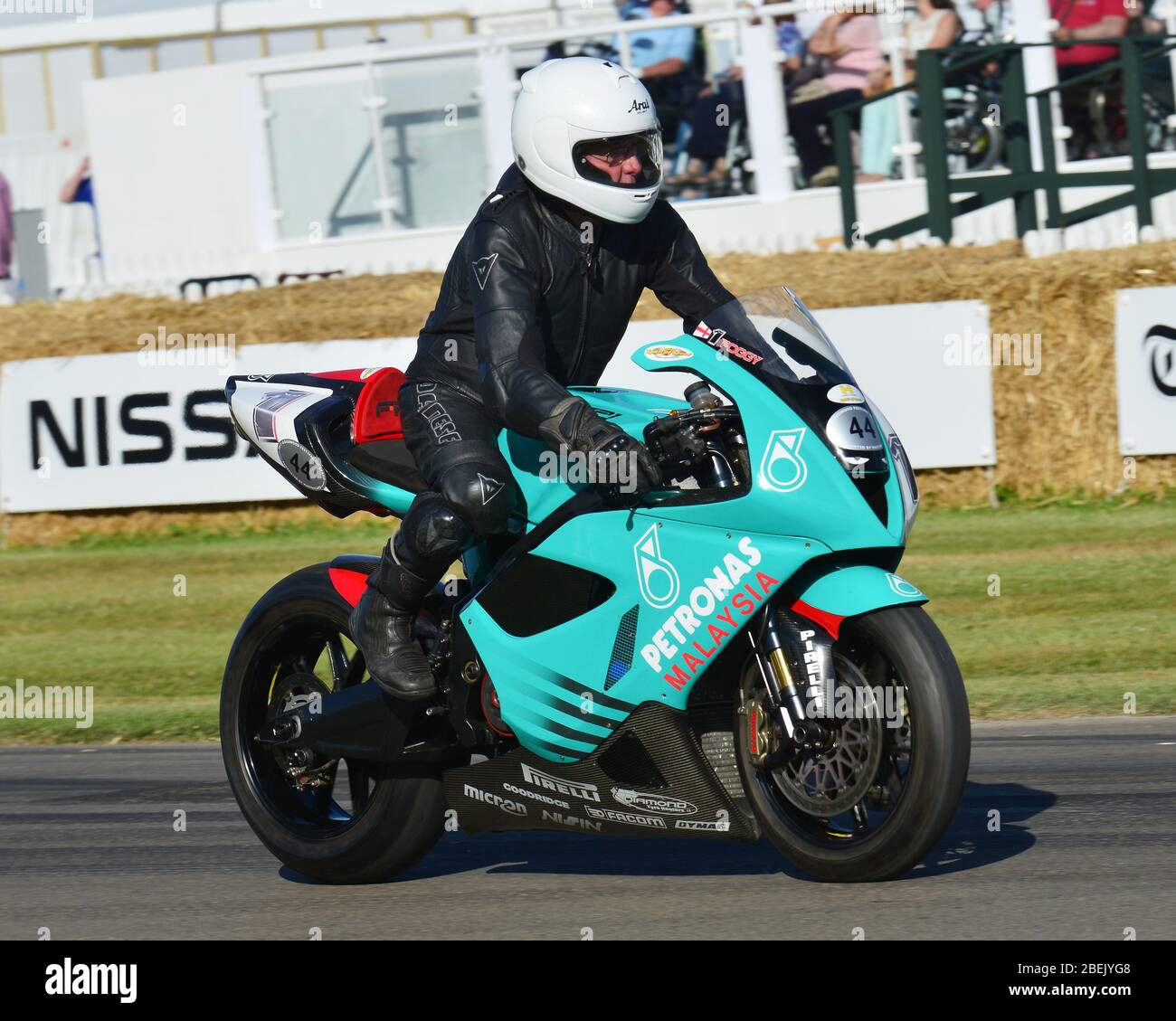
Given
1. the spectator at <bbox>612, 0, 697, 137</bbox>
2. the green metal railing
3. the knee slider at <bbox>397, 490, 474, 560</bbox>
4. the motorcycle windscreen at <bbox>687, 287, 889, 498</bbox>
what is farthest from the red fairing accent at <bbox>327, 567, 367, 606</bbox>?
the spectator at <bbox>612, 0, 697, 137</bbox>

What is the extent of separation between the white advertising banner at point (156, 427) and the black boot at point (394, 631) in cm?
689

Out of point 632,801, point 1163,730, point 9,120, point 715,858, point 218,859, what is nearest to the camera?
point 632,801

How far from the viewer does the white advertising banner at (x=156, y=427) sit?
1212cm

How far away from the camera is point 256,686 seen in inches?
222

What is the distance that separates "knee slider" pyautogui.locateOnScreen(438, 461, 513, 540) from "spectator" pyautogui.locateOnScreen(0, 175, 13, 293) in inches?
546

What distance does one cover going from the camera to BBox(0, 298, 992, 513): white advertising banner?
39.8 feet

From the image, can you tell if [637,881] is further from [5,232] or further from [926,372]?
[5,232]

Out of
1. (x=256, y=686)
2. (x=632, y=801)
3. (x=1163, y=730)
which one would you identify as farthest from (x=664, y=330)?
(x=632, y=801)

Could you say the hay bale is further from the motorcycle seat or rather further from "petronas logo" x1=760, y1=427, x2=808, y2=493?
"petronas logo" x1=760, y1=427, x2=808, y2=493

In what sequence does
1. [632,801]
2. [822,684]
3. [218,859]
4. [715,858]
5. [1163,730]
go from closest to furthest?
[822,684]
[632,801]
[715,858]
[218,859]
[1163,730]

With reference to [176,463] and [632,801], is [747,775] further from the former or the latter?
[176,463]

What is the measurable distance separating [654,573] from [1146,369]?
7.50 metres

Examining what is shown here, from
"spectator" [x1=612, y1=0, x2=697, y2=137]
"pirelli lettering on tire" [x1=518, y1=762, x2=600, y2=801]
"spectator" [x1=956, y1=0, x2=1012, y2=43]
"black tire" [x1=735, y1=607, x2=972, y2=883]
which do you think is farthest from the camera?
"spectator" [x1=612, y1=0, x2=697, y2=137]

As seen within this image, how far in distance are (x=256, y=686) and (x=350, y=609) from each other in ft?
1.53
